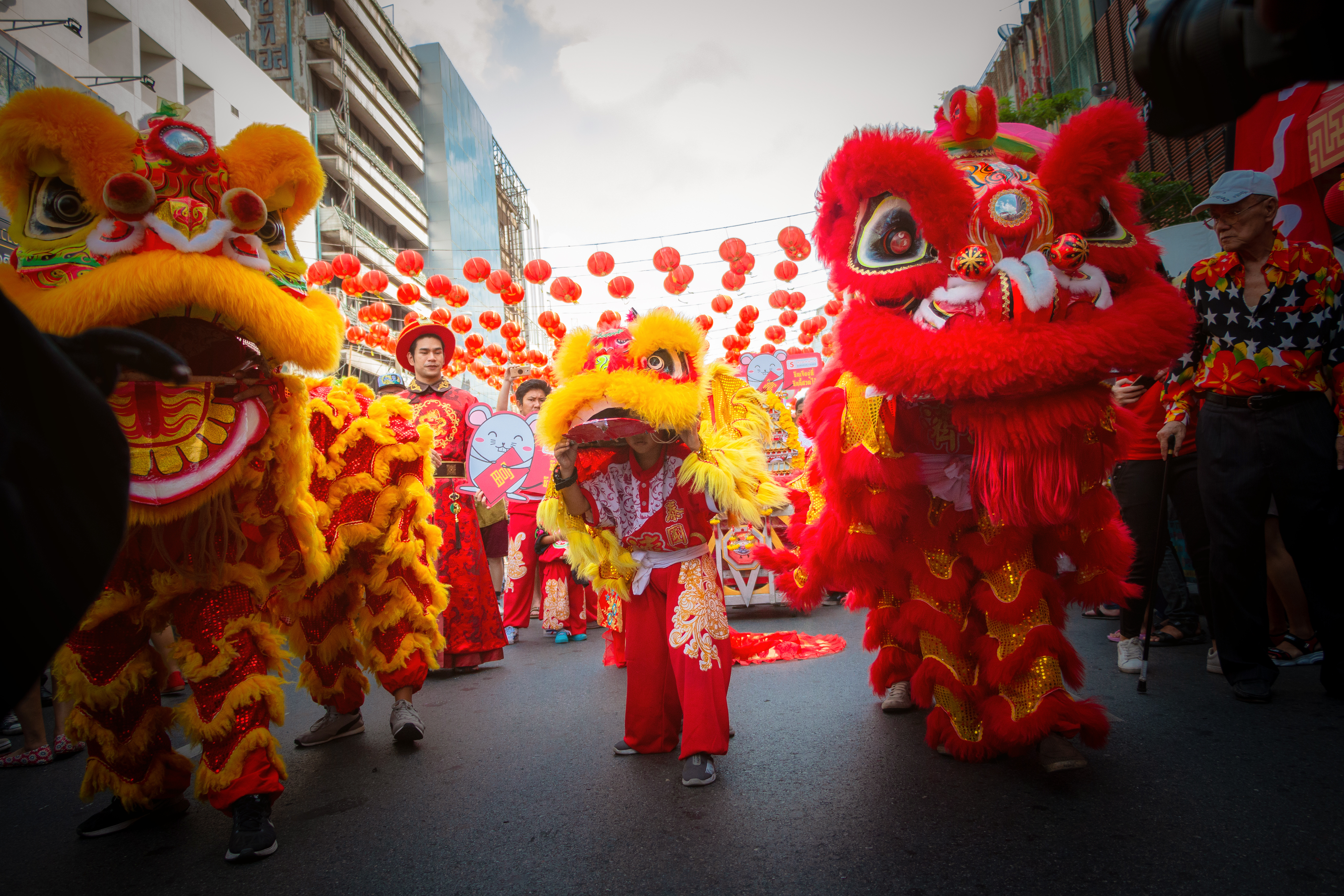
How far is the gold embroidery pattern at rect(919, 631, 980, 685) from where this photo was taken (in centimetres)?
283

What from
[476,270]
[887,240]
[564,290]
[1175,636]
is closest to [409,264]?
[476,270]

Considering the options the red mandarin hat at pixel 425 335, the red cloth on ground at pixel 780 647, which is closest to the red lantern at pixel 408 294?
the red mandarin hat at pixel 425 335

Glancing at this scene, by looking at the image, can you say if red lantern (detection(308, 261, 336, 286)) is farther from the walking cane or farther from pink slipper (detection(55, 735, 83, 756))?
the walking cane

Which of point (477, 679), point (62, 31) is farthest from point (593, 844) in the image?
point (62, 31)

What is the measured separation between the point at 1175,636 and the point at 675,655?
10.9 ft

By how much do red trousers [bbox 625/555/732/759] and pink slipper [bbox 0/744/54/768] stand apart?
2.59 m

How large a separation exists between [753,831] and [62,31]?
498 inches

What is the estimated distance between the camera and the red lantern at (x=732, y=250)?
42.5ft

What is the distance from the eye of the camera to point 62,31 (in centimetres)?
990

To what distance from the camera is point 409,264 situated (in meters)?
13.3

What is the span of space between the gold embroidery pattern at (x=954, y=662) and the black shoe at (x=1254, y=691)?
4.35 ft

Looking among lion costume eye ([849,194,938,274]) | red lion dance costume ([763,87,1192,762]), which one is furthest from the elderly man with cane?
lion costume eye ([849,194,938,274])

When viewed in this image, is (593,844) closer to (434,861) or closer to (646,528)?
(434,861)

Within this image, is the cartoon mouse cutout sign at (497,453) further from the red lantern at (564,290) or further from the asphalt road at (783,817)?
the red lantern at (564,290)
